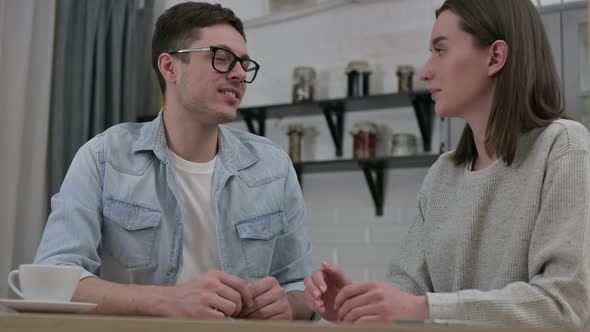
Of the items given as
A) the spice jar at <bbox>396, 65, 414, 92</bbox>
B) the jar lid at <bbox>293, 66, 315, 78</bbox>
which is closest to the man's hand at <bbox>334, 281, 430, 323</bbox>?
the spice jar at <bbox>396, 65, 414, 92</bbox>

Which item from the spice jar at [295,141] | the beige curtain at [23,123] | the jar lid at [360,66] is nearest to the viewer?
the beige curtain at [23,123]

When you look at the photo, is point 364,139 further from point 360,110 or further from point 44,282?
point 44,282

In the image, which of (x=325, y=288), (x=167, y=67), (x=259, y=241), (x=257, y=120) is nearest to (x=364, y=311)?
(x=325, y=288)

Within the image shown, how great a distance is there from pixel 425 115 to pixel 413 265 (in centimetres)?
204

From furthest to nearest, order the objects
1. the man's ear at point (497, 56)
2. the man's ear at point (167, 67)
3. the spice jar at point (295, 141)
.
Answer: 1. the spice jar at point (295, 141)
2. the man's ear at point (167, 67)
3. the man's ear at point (497, 56)

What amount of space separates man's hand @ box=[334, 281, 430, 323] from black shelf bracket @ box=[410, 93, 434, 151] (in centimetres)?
241

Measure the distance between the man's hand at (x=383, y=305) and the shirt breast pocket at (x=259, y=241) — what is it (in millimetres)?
827

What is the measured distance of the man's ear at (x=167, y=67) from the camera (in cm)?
234

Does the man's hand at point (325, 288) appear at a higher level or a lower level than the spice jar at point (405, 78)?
lower

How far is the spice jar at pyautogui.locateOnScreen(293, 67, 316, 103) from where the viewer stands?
3.91 metres

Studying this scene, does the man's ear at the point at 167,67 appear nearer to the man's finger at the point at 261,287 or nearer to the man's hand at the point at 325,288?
the man's finger at the point at 261,287

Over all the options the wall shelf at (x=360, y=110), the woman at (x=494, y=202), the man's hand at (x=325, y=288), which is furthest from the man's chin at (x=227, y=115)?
the wall shelf at (x=360, y=110)

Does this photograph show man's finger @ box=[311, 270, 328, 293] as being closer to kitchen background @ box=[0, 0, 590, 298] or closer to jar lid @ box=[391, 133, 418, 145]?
kitchen background @ box=[0, 0, 590, 298]

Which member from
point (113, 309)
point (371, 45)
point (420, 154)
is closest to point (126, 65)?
point (371, 45)
